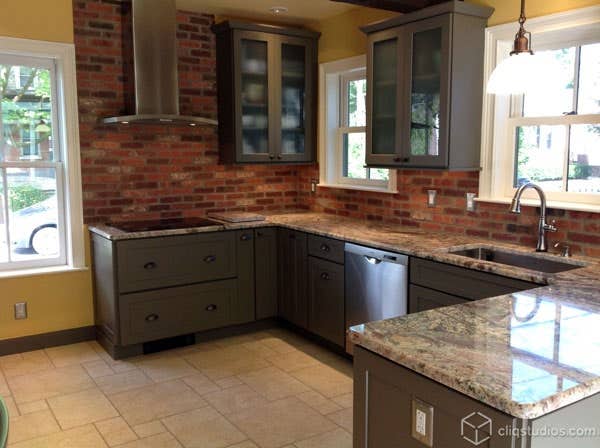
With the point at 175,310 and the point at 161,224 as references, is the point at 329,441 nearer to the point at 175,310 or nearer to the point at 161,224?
the point at 175,310

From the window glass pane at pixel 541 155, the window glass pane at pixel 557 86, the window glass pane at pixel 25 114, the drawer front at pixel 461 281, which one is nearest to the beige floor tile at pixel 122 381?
the window glass pane at pixel 25 114

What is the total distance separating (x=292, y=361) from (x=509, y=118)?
210cm

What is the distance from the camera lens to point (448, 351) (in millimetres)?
1572

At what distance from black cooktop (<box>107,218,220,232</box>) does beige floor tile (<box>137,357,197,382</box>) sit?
901mm

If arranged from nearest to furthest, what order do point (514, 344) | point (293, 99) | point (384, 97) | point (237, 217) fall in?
point (514, 344), point (384, 97), point (237, 217), point (293, 99)

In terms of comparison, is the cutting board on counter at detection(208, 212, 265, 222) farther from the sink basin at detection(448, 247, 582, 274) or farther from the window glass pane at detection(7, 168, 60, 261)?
the sink basin at detection(448, 247, 582, 274)

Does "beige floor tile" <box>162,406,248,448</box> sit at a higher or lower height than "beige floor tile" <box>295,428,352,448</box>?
higher

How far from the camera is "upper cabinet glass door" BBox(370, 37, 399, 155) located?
369cm

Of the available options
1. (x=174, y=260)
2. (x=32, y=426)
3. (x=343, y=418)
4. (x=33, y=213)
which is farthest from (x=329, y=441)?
(x=33, y=213)

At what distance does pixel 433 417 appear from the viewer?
1483 mm

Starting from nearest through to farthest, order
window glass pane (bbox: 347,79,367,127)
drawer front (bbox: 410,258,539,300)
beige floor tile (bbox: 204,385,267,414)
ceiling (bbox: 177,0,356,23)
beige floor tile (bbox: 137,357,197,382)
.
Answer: drawer front (bbox: 410,258,539,300) < beige floor tile (bbox: 204,385,267,414) < beige floor tile (bbox: 137,357,197,382) < ceiling (bbox: 177,0,356,23) < window glass pane (bbox: 347,79,367,127)

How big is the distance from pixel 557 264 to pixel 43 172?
3467mm

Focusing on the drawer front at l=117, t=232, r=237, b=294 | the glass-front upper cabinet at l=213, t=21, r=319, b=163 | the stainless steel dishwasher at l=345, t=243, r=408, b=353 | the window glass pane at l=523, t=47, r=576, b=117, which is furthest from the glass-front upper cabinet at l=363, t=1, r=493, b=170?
the drawer front at l=117, t=232, r=237, b=294

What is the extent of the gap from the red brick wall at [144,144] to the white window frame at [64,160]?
0.24 ft
